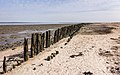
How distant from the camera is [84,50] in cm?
1870

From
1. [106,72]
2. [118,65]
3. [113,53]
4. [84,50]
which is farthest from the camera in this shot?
[84,50]

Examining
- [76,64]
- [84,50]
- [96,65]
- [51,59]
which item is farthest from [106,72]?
[84,50]

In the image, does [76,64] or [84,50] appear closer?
[76,64]

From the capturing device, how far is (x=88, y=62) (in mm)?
14789

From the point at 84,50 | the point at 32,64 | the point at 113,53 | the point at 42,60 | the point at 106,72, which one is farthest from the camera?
the point at 84,50

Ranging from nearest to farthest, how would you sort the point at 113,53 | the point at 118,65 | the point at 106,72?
the point at 106,72 → the point at 118,65 → the point at 113,53

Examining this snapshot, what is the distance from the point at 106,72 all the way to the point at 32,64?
A: 504cm

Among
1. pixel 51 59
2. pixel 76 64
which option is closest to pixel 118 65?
pixel 76 64

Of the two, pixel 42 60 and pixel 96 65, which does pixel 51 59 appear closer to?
pixel 42 60

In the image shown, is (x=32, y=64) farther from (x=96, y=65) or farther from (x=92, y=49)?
(x=92, y=49)

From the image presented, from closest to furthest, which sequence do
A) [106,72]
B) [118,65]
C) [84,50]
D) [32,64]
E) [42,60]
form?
[106,72] < [118,65] < [32,64] < [42,60] < [84,50]

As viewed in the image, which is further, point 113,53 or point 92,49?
point 92,49

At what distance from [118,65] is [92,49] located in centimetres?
523

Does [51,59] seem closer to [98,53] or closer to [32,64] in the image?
[32,64]
